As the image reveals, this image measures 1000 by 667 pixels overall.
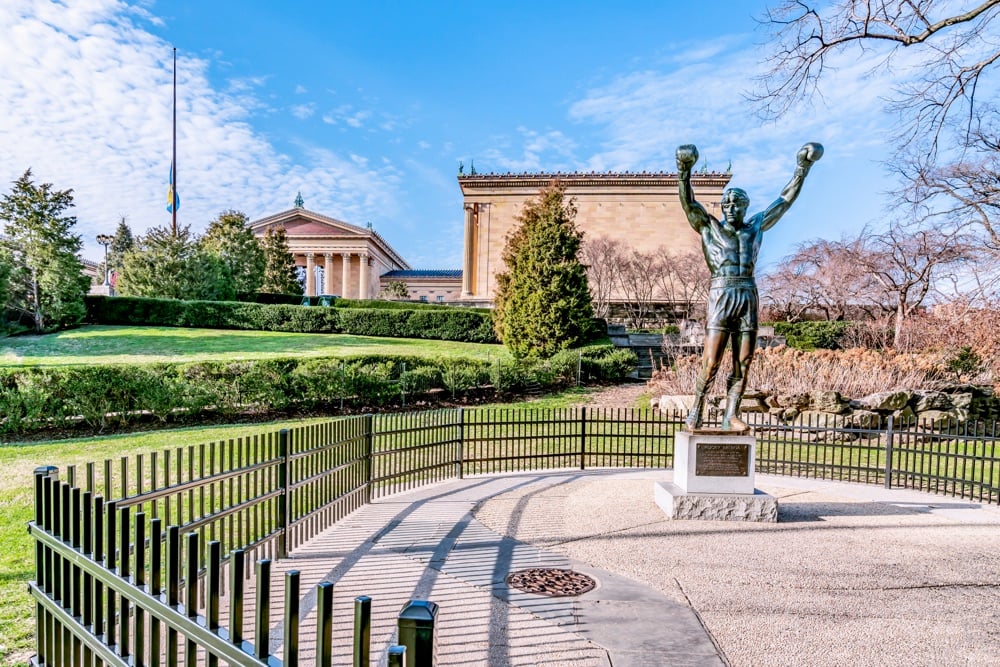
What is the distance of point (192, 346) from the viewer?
78.1ft

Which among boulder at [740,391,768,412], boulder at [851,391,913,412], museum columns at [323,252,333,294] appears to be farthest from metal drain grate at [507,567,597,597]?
museum columns at [323,252,333,294]

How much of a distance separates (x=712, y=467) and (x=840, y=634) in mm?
3130

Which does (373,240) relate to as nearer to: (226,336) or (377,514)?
(226,336)

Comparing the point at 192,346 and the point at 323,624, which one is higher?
the point at 323,624

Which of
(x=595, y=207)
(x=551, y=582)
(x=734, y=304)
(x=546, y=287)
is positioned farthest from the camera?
(x=595, y=207)

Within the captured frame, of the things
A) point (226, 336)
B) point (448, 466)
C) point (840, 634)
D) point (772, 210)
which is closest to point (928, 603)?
point (840, 634)

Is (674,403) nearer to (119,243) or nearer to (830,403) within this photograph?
(830,403)

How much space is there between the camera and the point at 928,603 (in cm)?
462

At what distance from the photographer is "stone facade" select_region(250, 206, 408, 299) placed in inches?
2379

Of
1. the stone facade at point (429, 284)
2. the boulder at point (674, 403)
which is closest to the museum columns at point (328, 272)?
the stone facade at point (429, 284)

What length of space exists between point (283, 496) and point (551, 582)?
2.67 metres

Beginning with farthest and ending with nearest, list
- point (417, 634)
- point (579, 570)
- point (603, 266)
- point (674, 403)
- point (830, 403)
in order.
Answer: point (603, 266) < point (674, 403) < point (830, 403) < point (579, 570) < point (417, 634)

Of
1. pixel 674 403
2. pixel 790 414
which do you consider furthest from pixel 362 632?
Result: pixel 790 414

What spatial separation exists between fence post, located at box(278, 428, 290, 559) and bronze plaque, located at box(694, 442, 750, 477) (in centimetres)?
484
